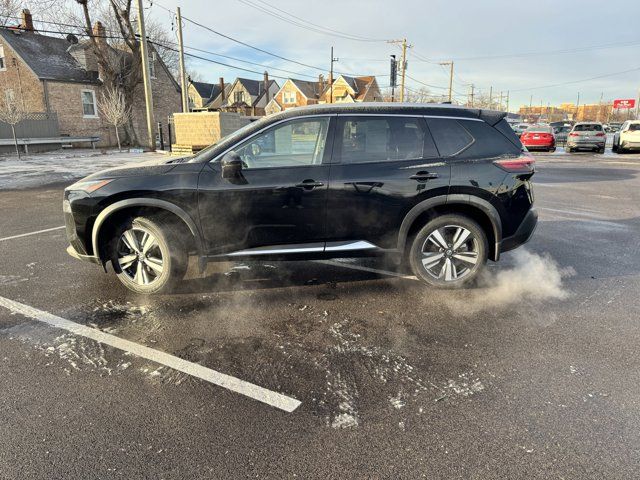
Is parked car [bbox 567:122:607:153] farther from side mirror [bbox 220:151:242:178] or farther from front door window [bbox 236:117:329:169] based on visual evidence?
side mirror [bbox 220:151:242:178]

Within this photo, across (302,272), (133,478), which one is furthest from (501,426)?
(302,272)

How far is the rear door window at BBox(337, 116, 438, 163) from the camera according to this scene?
4.34 m

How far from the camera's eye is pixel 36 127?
2569cm

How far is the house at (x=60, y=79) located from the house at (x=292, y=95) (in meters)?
36.5

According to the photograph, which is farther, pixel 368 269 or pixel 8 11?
pixel 8 11

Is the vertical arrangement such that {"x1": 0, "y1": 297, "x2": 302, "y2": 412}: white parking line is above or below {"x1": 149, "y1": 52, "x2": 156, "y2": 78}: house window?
below

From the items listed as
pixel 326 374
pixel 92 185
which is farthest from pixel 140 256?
pixel 326 374

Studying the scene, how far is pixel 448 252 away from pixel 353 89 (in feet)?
220

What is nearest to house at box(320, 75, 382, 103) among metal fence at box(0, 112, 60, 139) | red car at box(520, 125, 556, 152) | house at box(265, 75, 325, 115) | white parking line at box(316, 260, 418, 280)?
house at box(265, 75, 325, 115)

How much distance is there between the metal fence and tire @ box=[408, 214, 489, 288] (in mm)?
26943

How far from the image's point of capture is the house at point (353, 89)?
66812 mm

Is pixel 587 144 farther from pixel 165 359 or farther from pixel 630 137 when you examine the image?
pixel 165 359

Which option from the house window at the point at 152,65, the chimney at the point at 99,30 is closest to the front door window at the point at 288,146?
the chimney at the point at 99,30

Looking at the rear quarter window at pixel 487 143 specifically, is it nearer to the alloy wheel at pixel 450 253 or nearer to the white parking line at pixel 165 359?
the alloy wheel at pixel 450 253
